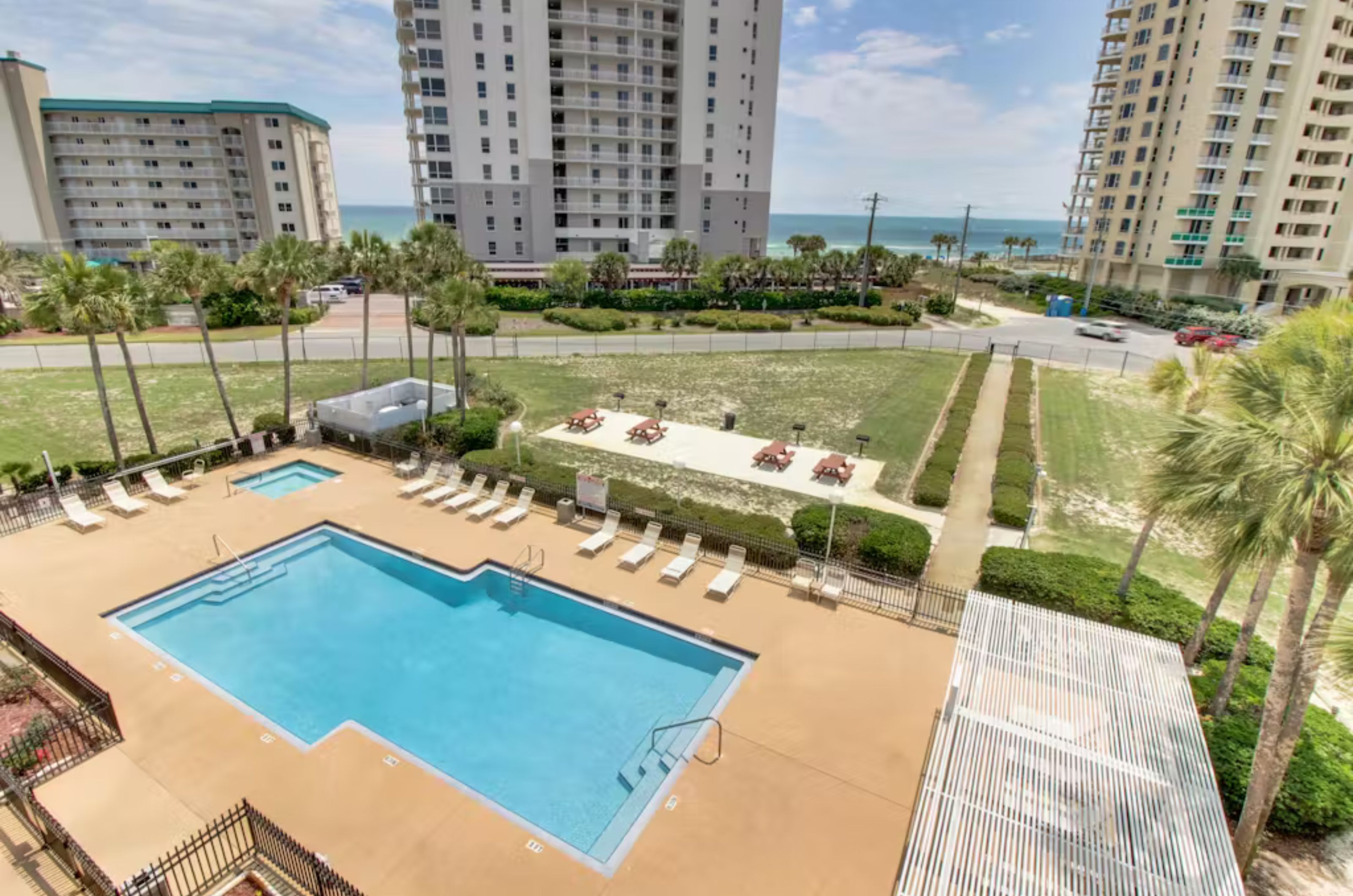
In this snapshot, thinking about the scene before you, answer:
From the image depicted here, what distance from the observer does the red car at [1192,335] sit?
170ft

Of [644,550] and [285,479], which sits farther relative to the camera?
[285,479]

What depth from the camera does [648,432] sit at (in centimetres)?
2797

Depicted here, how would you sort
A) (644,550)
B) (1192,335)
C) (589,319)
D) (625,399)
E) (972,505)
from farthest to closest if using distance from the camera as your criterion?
(589,319) < (1192,335) < (625,399) < (972,505) < (644,550)

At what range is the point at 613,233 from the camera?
2830 inches

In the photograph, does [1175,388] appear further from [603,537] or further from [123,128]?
[123,128]

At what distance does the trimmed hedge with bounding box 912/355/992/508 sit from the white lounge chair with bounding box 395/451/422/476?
17.6 metres

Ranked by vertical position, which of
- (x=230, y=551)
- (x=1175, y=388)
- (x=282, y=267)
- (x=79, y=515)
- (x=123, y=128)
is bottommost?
(x=230, y=551)

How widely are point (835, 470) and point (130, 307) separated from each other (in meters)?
23.9

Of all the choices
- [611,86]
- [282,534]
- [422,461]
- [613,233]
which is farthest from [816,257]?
[282,534]

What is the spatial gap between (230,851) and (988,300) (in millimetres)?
82565

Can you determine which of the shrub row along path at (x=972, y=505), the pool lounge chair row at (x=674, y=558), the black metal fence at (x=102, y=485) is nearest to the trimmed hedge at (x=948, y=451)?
the shrub row along path at (x=972, y=505)

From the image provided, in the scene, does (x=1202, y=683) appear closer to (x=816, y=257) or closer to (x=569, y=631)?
(x=569, y=631)

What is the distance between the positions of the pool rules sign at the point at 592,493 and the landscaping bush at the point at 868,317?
1781 inches

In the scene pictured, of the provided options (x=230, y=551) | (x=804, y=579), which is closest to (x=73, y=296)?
(x=230, y=551)
